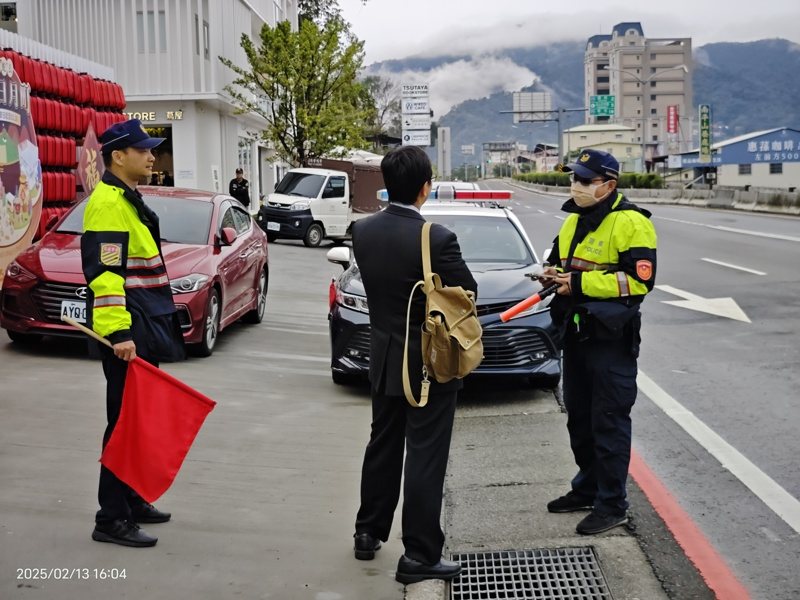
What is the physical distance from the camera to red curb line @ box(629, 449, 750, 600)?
4375 mm

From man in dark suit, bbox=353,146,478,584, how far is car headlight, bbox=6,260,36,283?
5.72 metres

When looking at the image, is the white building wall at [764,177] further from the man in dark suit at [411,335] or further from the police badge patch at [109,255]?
the police badge patch at [109,255]

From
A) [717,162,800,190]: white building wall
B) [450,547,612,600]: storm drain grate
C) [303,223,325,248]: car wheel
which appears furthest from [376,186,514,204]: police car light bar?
[717,162,800,190]: white building wall

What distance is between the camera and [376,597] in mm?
4273

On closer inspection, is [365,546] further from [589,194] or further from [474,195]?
[474,195]

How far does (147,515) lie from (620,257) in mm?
2651

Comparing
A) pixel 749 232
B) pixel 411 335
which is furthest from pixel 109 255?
pixel 749 232

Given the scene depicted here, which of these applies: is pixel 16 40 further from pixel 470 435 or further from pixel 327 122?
pixel 327 122

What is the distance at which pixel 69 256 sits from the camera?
9.45 meters

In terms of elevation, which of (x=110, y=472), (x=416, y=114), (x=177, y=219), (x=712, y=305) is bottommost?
(x=712, y=305)

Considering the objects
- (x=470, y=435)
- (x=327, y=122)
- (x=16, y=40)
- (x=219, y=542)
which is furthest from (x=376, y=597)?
(x=327, y=122)

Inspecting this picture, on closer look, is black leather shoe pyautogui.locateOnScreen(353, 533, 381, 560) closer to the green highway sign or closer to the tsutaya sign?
the tsutaya sign

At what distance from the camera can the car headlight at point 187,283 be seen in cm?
958

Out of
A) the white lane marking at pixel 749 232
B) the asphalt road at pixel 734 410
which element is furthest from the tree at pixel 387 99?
the asphalt road at pixel 734 410
